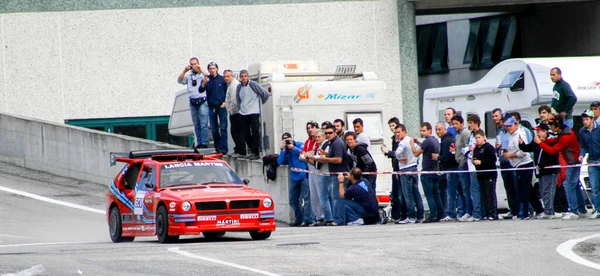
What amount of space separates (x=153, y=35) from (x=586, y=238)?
71.2 ft

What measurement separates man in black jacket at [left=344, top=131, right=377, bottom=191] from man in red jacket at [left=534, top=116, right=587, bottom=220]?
10.3ft

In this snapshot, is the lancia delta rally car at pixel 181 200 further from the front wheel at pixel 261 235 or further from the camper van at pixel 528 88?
the camper van at pixel 528 88

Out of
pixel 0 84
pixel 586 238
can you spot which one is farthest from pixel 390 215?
pixel 0 84

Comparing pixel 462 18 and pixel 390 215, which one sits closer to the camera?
pixel 390 215

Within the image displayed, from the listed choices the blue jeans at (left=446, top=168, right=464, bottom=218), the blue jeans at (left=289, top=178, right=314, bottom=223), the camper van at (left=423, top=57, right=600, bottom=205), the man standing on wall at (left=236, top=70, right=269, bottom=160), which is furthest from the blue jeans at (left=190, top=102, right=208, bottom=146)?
the blue jeans at (left=446, top=168, right=464, bottom=218)

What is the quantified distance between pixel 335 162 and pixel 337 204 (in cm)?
81

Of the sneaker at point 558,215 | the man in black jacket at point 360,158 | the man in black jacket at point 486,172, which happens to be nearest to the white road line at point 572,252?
the sneaker at point 558,215

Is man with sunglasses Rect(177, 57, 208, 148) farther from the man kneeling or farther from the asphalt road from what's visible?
the asphalt road

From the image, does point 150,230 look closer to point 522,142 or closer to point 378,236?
point 378,236

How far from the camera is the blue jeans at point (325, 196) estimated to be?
21141mm

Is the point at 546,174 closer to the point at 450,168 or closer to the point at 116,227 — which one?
the point at 450,168

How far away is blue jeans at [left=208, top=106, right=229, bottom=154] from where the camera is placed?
25.2 metres

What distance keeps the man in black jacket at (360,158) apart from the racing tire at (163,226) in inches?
197

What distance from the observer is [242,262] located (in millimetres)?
12484
